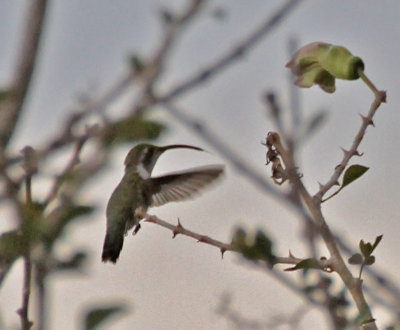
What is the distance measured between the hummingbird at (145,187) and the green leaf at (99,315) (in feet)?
9.50

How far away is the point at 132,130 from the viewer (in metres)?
1.43

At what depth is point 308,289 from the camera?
173 cm

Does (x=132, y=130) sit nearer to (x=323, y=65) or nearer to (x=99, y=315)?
(x=99, y=315)

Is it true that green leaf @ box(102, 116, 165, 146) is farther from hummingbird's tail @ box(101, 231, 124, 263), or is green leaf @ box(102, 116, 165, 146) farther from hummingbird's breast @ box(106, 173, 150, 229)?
hummingbird's breast @ box(106, 173, 150, 229)

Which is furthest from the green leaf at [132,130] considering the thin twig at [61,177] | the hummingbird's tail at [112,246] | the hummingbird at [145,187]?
the hummingbird at [145,187]

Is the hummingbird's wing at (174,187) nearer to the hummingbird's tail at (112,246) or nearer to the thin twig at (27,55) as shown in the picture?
the hummingbird's tail at (112,246)

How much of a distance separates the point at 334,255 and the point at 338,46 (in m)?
0.63

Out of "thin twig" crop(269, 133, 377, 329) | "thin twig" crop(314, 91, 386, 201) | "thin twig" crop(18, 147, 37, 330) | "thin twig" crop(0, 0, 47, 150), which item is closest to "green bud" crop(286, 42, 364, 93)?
"thin twig" crop(314, 91, 386, 201)

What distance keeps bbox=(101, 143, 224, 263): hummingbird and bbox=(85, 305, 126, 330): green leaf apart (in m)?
2.89

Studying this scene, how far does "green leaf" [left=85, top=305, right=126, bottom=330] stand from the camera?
1216mm

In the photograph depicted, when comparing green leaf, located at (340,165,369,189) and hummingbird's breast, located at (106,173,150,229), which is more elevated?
hummingbird's breast, located at (106,173,150,229)

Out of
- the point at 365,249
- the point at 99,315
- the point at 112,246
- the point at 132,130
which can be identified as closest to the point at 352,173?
the point at 365,249

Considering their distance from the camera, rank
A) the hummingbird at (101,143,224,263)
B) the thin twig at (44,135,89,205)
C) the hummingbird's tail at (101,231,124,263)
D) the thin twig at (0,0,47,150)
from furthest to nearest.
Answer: the hummingbird at (101,143,224,263) < the hummingbird's tail at (101,231,124,263) < the thin twig at (0,0,47,150) < the thin twig at (44,135,89,205)

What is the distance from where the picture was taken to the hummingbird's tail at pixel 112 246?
3988 mm
